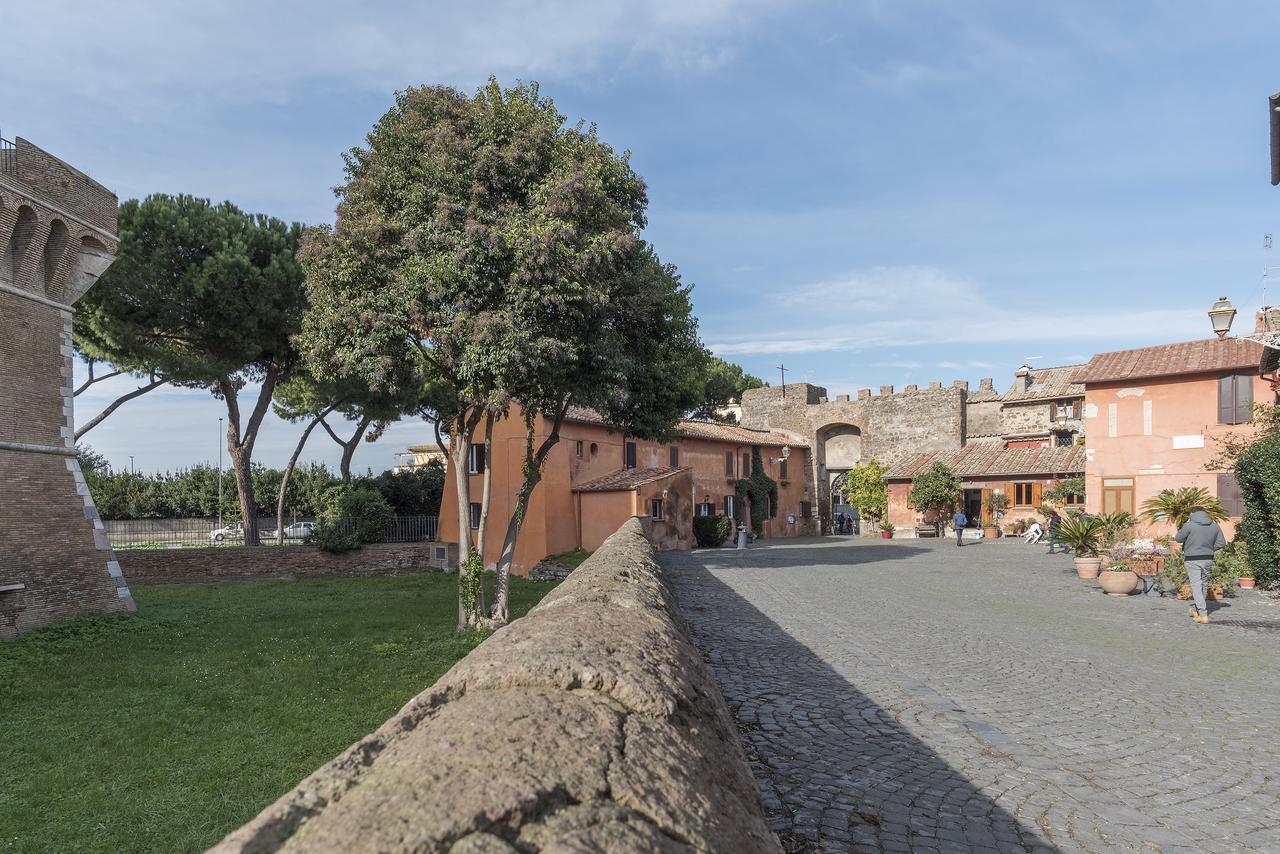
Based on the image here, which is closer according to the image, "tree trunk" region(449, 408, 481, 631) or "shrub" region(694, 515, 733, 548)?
"tree trunk" region(449, 408, 481, 631)

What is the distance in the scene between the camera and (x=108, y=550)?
15.9m

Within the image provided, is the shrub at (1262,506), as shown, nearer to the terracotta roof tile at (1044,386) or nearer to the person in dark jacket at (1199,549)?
the person in dark jacket at (1199,549)

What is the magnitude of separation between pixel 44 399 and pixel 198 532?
20.6 meters

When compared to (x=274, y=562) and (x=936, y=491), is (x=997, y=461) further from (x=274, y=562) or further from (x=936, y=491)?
(x=274, y=562)

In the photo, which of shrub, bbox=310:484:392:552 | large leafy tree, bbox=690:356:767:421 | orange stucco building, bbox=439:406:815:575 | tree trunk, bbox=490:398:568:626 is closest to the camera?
tree trunk, bbox=490:398:568:626

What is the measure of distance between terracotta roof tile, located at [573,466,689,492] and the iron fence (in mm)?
6601

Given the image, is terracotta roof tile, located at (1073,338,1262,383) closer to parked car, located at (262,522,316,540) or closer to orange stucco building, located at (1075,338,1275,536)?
orange stucco building, located at (1075,338,1275,536)

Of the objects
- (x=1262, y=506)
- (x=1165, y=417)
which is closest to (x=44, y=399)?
(x=1262, y=506)

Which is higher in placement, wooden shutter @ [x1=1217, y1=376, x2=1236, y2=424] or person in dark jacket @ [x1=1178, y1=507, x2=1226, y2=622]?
wooden shutter @ [x1=1217, y1=376, x2=1236, y2=424]

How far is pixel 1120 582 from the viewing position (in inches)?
600

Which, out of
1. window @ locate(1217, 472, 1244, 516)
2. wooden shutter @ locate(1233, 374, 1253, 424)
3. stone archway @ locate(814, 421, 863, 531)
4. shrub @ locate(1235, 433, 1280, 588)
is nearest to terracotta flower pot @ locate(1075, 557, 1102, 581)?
shrub @ locate(1235, 433, 1280, 588)

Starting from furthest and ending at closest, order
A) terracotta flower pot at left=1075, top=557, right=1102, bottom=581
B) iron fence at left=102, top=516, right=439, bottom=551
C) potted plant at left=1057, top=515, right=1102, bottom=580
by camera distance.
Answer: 1. iron fence at left=102, top=516, right=439, bottom=551
2. potted plant at left=1057, top=515, right=1102, bottom=580
3. terracotta flower pot at left=1075, top=557, right=1102, bottom=581

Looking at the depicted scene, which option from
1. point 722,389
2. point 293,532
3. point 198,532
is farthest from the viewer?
point 722,389

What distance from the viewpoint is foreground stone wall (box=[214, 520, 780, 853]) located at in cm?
143
